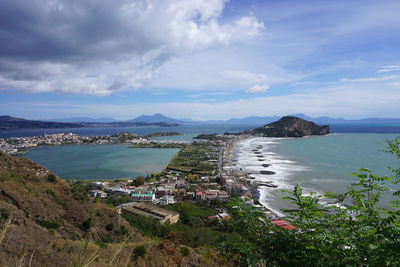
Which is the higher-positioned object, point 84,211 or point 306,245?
point 306,245

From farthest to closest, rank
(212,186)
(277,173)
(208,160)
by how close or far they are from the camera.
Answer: (208,160) < (277,173) < (212,186)

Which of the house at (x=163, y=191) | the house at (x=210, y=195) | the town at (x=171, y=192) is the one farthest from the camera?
the house at (x=163, y=191)

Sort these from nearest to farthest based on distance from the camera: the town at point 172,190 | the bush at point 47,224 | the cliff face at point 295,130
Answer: the bush at point 47,224 < the town at point 172,190 < the cliff face at point 295,130

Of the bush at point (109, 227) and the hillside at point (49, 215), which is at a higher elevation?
the hillside at point (49, 215)

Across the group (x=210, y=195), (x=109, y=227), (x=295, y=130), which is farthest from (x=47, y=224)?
(x=295, y=130)

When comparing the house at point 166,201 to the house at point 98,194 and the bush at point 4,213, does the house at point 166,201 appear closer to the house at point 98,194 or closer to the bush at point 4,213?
the house at point 98,194

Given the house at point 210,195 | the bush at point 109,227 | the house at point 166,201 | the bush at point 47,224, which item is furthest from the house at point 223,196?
the bush at point 47,224

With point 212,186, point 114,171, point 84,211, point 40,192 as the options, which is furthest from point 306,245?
point 114,171

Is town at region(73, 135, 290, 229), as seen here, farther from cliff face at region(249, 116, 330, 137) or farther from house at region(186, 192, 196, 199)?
cliff face at region(249, 116, 330, 137)

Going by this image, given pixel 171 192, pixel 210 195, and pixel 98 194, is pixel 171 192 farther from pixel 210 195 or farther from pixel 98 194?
pixel 98 194

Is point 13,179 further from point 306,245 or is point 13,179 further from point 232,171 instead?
point 232,171

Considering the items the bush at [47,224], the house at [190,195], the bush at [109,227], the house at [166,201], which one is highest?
the bush at [47,224]
